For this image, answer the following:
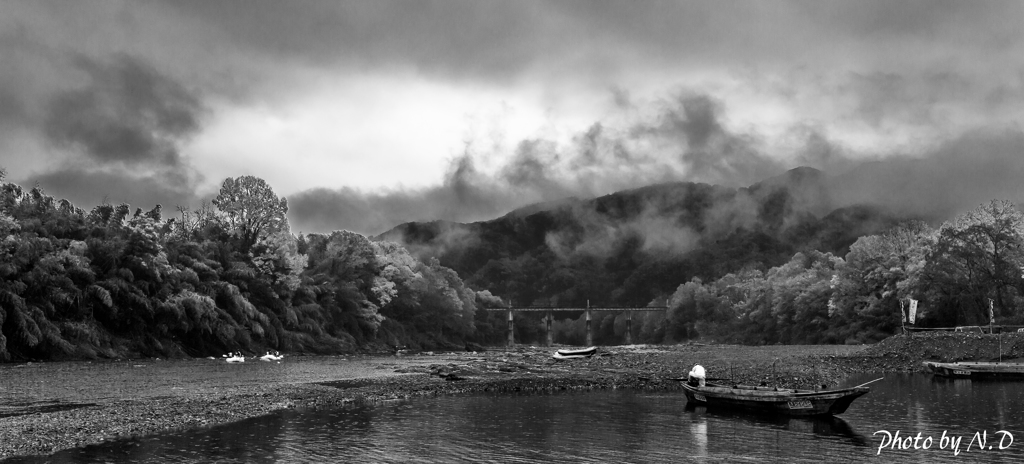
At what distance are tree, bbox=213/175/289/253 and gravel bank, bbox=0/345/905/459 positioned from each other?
117 ft

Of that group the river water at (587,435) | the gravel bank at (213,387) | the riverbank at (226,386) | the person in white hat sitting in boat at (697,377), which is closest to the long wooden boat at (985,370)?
the riverbank at (226,386)

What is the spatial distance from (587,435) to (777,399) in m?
11.9

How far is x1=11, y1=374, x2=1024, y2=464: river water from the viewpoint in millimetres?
29859

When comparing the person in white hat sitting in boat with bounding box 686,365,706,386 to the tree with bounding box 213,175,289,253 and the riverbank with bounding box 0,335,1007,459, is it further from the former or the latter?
the tree with bounding box 213,175,289,253

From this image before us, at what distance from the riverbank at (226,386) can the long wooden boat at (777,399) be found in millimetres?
8703

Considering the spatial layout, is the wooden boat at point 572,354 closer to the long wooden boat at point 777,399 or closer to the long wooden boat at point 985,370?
the long wooden boat at point 985,370

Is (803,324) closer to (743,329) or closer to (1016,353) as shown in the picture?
(743,329)

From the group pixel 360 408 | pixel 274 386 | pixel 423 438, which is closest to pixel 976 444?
pixel 423 438

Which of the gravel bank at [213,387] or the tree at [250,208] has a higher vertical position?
the tree at [250,208]

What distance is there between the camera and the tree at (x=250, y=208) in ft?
388

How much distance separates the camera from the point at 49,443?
3005 centimetres

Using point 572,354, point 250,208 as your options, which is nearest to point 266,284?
point 250,208

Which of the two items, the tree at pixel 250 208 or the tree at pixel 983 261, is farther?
the tree at pixel 250 208

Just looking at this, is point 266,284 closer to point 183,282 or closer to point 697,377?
point 183,282
